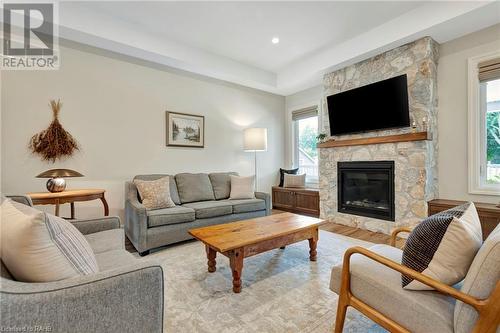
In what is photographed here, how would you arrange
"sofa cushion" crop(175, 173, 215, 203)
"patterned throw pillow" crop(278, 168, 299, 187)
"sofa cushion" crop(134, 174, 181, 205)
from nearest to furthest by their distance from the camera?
"sofa cushion" crop(134, 174, 181, 205) < "sofa cushion" crop(175, 173, 215, 203) < "patterned throw pillow" crop(278, 168, 299, 187)

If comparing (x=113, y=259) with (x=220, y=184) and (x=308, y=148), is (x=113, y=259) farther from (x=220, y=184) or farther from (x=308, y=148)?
(x=308, y=148)

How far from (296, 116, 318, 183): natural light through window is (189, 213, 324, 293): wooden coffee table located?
269 centimetres

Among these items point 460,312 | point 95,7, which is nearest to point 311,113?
point 95,7

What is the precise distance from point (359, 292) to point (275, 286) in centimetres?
85

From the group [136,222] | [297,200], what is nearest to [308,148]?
[297,200]

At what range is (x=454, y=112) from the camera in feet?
10.4

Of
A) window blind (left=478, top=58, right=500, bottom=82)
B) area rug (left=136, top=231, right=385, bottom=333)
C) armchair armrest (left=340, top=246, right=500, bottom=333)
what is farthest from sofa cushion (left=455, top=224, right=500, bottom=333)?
window blind (left=478, top=58, right=500, bottom=82)

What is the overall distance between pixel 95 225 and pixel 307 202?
12.2 feet

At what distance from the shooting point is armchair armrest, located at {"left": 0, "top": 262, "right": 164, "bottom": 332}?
0.74 m

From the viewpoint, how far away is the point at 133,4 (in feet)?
9.05

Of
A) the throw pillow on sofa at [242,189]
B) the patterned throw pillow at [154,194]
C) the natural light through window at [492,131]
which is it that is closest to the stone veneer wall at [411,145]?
the natural light through window at [492,131]

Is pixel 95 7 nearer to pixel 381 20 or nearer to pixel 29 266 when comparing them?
pixel 29 266

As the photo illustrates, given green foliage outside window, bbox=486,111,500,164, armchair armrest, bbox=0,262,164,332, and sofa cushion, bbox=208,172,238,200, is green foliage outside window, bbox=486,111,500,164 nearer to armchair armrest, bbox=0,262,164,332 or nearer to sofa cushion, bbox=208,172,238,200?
sofa cushion, bbox=208,172,238,200

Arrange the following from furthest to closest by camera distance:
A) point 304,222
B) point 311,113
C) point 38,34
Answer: point 311,113 < point 38,34 < point 304,222
